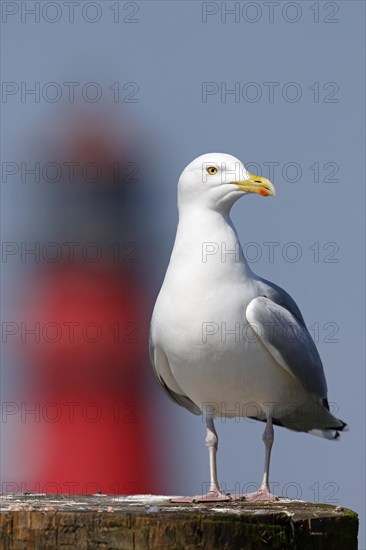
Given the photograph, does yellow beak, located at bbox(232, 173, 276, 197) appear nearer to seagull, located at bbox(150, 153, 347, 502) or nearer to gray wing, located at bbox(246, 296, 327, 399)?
seagull, located at bbox(150, 153, 347, 502)

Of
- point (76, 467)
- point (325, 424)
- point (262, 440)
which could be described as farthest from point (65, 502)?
point (76, 467)

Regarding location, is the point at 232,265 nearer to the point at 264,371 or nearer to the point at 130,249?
the point at 264,371

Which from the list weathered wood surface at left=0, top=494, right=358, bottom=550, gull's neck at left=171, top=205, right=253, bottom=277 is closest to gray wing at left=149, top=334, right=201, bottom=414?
gull's neck at left=171, top=205, right=253, bottom=277

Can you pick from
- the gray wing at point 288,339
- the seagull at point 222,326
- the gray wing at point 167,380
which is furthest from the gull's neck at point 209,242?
the gray wing at point 167,380

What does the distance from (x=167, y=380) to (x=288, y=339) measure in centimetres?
71

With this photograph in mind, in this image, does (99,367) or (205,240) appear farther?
(99,367)

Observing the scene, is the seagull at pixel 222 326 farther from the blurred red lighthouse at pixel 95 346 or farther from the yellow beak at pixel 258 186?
the blurred red lighthouse at pixel 95 346

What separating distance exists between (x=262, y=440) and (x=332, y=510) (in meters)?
1.62

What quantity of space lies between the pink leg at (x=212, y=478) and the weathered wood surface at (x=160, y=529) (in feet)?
3.14

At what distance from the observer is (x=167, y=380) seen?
752 cm

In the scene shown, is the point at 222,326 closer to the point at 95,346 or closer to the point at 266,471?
the point at 266,471

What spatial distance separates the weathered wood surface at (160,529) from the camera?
505cm

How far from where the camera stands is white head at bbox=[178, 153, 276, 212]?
7.18 m

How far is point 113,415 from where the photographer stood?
20.6 meters
